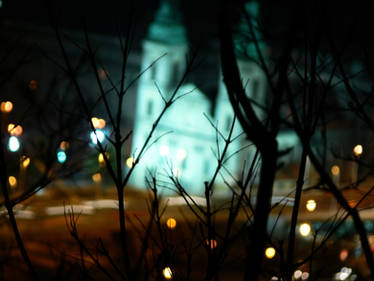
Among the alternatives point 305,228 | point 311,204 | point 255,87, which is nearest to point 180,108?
point 255,87

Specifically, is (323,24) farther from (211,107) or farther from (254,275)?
(211,107)

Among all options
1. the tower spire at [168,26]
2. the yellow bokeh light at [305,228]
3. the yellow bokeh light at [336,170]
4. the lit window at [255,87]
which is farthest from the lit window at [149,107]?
the yellow bokeh light at [305,228]

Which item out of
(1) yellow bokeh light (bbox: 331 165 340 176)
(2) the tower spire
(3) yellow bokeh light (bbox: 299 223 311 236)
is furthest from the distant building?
(3) yellow bokeh light (bbox: 299 223 311 236)

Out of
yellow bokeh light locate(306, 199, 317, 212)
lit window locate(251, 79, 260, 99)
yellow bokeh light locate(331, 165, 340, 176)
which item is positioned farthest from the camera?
lit window locate(251, 79, 260, 99)

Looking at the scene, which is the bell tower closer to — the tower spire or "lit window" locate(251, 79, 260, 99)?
the tower spire

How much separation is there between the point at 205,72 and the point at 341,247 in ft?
Result: 64.8

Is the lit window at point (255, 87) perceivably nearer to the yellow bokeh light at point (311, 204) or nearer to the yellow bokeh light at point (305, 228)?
the yellow bokeh light at point (305, 228)

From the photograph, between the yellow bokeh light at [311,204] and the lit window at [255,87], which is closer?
the yellow bokeh light at [311,204]

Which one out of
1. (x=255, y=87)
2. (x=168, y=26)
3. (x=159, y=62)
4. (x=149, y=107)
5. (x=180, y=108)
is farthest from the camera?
(x=149, y=107)

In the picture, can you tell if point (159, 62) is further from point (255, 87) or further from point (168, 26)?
point (255, 87)

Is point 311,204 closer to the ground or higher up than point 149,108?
closer to the ground

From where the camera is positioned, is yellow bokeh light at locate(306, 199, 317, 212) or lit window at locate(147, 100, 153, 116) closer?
yellow bokeh light at locate(306, 199, 317, 212)

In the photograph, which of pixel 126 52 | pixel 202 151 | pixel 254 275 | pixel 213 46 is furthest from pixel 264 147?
pixel 202 151

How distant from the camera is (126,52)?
362 cm
